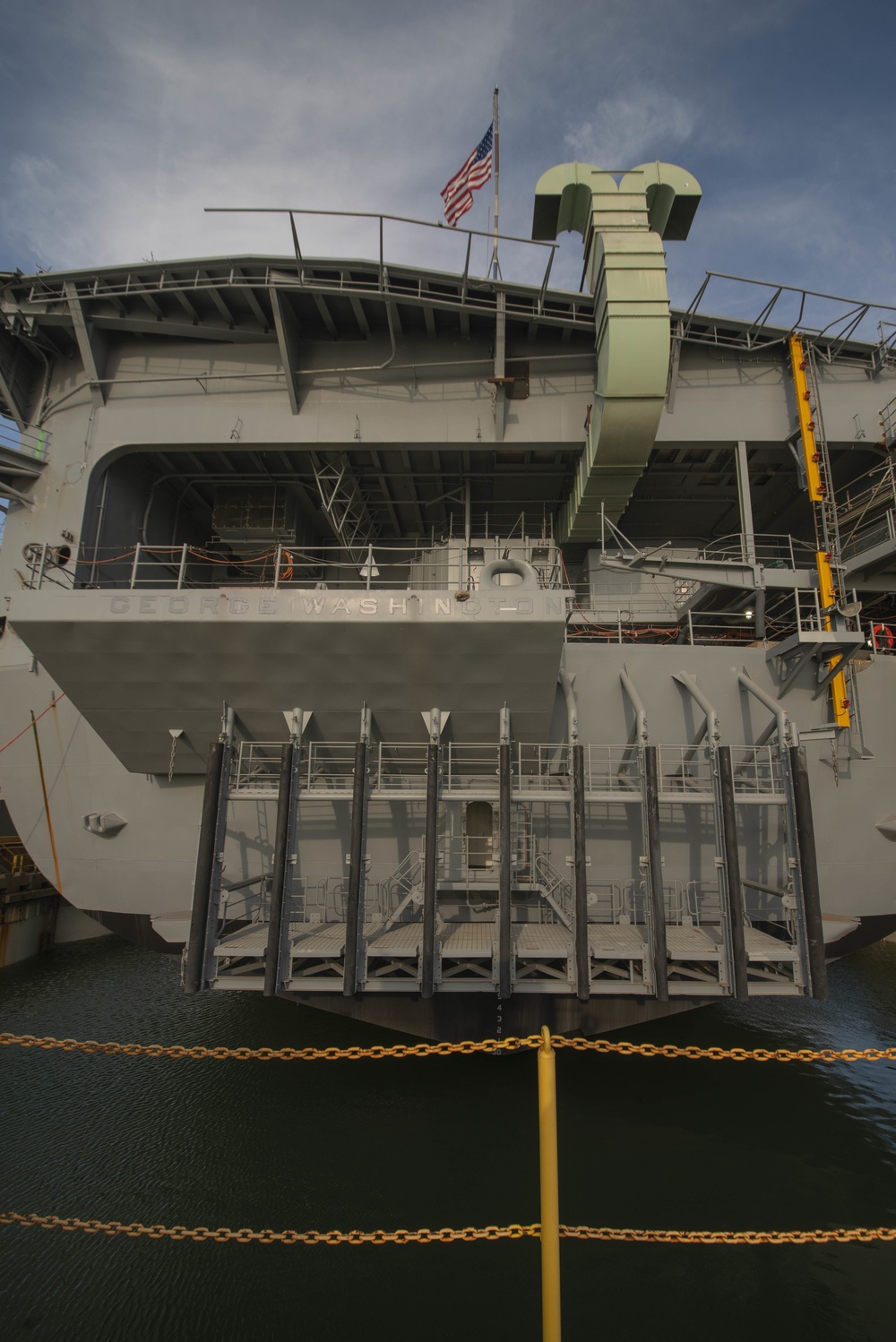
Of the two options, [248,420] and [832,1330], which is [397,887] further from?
[248,420]

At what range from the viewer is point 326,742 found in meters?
10.6

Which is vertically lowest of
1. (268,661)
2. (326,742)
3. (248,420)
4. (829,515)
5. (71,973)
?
(71,973)

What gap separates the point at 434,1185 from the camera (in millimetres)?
7457

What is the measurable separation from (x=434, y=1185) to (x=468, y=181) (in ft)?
58.1

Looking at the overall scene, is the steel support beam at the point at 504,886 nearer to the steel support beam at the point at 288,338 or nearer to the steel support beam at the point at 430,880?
the steel support beam at the point at 430,880

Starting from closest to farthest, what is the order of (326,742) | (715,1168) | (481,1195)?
(481,1195) < (715,1168) < (326,742)

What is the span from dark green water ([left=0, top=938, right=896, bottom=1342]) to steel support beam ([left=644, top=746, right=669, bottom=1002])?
2.22 metres

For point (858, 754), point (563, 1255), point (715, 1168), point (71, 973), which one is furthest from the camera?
point (71, 973)

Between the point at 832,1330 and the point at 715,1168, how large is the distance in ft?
7.50

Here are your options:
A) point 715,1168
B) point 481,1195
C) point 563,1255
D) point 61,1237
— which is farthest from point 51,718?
point 715,1168

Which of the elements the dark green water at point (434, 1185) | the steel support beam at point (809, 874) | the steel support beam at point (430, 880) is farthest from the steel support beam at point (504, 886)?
the steel support beam at point (809, 874)

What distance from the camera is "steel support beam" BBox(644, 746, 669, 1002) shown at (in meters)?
8.26

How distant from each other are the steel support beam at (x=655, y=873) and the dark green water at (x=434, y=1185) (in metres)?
2.22

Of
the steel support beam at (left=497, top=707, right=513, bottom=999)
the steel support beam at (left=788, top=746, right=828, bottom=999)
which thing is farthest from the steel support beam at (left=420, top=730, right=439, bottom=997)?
the steel support beam at (left=788, top=746, right=828, bottom=999)
